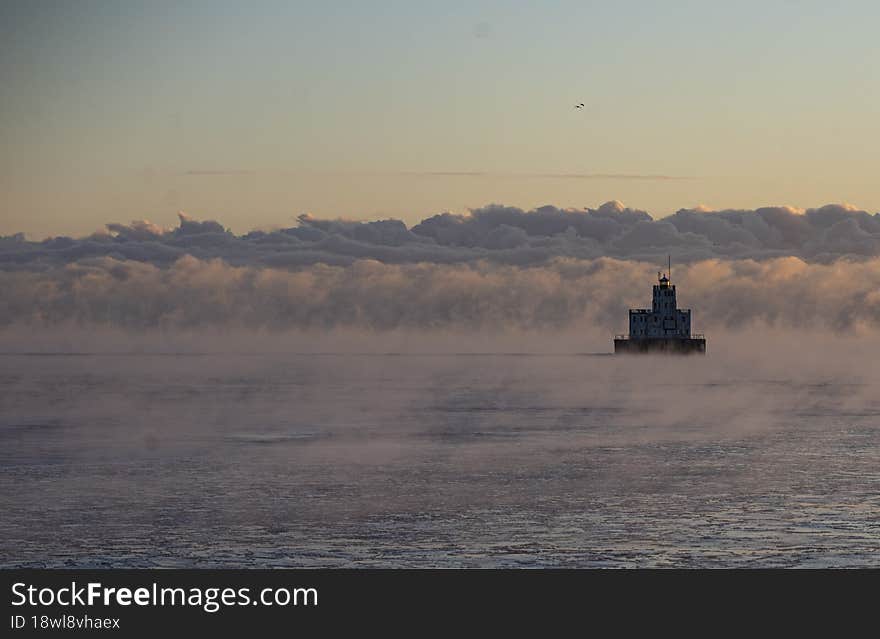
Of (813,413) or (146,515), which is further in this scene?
(813,413)

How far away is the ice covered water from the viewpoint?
115ft

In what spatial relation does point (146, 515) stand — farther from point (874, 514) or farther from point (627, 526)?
point (874, 514)

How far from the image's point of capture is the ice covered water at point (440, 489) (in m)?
35.0

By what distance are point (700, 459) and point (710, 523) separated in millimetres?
21937

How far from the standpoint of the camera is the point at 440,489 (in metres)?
48.7
